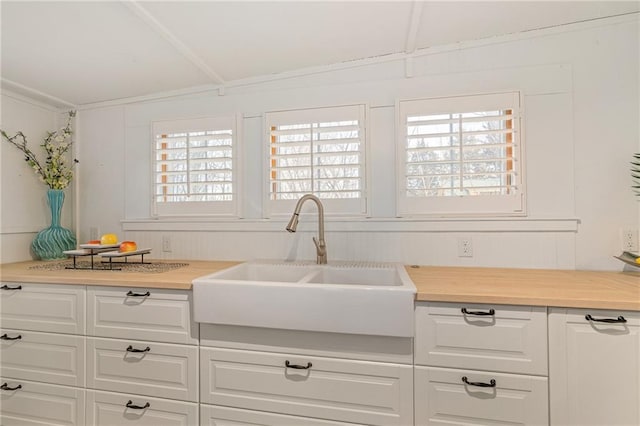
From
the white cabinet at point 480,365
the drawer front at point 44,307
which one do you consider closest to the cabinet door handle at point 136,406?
the drawer front at point 44,307

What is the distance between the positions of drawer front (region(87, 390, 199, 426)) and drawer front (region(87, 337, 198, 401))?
33mm

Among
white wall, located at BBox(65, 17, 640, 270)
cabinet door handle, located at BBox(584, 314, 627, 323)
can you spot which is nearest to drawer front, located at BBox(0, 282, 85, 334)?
white wall, located at BBox(65, 17, 640, 270)

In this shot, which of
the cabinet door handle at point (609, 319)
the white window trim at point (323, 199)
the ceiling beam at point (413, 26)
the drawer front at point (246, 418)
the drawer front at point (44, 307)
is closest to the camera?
the cabinet door handle at point (609, 319)

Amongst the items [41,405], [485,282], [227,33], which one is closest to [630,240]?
[485,282]

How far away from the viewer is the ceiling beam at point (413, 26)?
1362 millimetres

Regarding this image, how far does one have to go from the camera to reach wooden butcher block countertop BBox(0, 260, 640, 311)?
1094 mm

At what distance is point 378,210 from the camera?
180 cm

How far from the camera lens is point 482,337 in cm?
114

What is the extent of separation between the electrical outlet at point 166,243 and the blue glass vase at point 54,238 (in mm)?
665

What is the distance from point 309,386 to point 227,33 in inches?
66.4

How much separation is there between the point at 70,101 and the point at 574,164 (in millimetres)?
3253

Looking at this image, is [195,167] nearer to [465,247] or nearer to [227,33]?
[227,33]

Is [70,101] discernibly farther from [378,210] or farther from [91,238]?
[378,210]

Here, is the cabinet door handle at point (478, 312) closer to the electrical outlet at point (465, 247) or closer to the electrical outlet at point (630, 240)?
the electrical outlet at point (465, 247)
